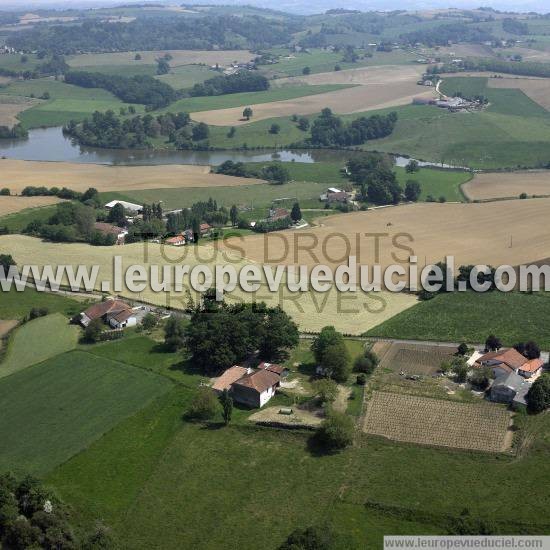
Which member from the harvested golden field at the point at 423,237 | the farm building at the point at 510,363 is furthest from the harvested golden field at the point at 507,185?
the farm building at the point at 510,363

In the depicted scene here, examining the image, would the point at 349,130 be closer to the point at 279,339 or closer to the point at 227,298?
the point at 227,298

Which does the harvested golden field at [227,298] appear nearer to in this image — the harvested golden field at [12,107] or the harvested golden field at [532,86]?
the harvested golden field at [12,107]

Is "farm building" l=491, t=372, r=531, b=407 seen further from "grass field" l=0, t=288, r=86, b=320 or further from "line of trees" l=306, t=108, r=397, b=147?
"line of trees" l=306, t=108, r=397, b=147

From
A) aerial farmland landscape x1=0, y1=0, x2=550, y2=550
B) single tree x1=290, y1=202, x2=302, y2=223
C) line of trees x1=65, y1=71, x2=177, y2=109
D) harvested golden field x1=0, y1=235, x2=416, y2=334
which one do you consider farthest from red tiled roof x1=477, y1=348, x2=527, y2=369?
line of trees x1=65, y1=71, x2=177, y2=109

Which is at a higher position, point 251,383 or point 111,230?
point 251,383

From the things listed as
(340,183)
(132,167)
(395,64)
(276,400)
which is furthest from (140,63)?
(276,400)

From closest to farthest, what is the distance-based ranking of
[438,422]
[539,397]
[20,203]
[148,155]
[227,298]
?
[438,422], [539,397], [227,298], [20,203], [148,155]

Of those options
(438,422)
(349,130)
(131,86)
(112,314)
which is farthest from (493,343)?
(131,86)
